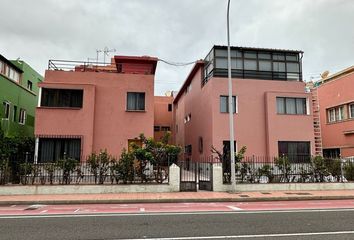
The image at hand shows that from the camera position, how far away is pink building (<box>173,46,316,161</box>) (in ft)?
75.6

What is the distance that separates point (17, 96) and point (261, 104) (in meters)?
20.2

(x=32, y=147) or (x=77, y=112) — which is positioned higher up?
(x=77, y=112)

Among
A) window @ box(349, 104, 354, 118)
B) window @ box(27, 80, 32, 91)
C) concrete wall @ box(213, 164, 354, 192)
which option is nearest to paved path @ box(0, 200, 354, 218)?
concrete wall @ box(213, 164, 354, 192)

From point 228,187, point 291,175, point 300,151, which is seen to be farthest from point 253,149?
point 228,187

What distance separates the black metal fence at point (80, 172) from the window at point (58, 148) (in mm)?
3252

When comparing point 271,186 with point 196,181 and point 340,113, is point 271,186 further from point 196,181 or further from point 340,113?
point 340,113

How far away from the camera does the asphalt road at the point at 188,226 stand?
7.32 metres

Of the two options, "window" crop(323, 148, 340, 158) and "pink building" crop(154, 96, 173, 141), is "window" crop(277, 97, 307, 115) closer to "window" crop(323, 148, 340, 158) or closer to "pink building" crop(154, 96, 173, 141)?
"window" crop(323, 148, 340, 158)

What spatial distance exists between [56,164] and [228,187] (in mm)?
8688

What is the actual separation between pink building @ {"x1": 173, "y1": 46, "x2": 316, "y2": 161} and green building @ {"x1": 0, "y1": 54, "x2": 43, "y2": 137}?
14.8 meters

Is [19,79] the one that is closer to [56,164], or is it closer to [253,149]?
[56,164]

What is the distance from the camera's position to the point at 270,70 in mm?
24328

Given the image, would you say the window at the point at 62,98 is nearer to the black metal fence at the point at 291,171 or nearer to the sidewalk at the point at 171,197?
the sidewalk at the point at 171,197

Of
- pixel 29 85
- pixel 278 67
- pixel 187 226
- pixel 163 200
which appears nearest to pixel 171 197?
pixel 163 200
